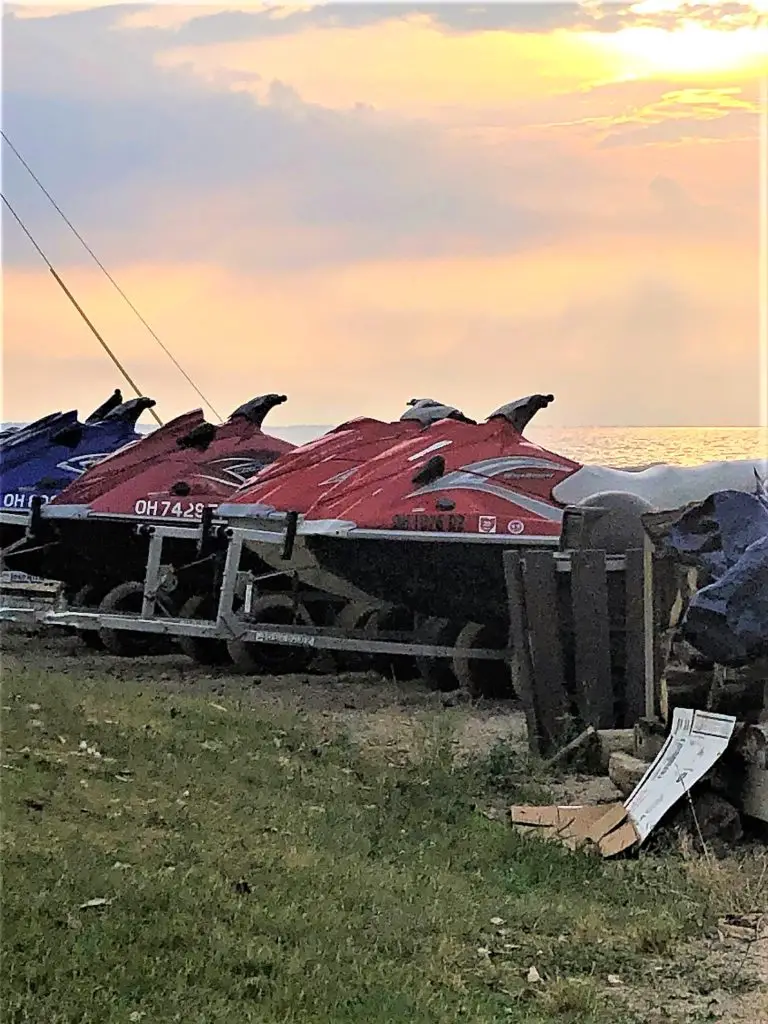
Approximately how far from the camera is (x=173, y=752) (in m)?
7.81

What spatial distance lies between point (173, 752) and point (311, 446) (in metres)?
6.27

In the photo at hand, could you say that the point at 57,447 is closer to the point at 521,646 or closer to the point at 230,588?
the point at 230,588

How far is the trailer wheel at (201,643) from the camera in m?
14.0

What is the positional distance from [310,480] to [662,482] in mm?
3134

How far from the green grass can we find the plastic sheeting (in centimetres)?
113

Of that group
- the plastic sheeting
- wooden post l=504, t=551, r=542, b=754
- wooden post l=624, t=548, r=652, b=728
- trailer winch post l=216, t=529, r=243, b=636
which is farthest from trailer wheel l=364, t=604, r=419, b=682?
the plastic sheeting

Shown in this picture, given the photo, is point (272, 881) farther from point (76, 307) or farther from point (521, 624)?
point (76, 307)

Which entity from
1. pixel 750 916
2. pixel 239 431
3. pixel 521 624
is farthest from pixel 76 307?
pixel 750 916

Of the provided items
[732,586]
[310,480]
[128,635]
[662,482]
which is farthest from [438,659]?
[732,586]

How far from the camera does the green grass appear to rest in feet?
14.8

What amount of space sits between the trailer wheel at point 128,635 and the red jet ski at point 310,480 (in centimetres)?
180

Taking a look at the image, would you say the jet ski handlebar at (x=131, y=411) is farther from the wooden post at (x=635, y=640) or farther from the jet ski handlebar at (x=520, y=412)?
the wooden post at (x=635, y=640)

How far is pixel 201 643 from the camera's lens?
14008 mm

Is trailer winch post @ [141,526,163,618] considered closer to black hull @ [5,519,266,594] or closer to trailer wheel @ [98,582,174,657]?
black hull @ [5,519,266,594]
